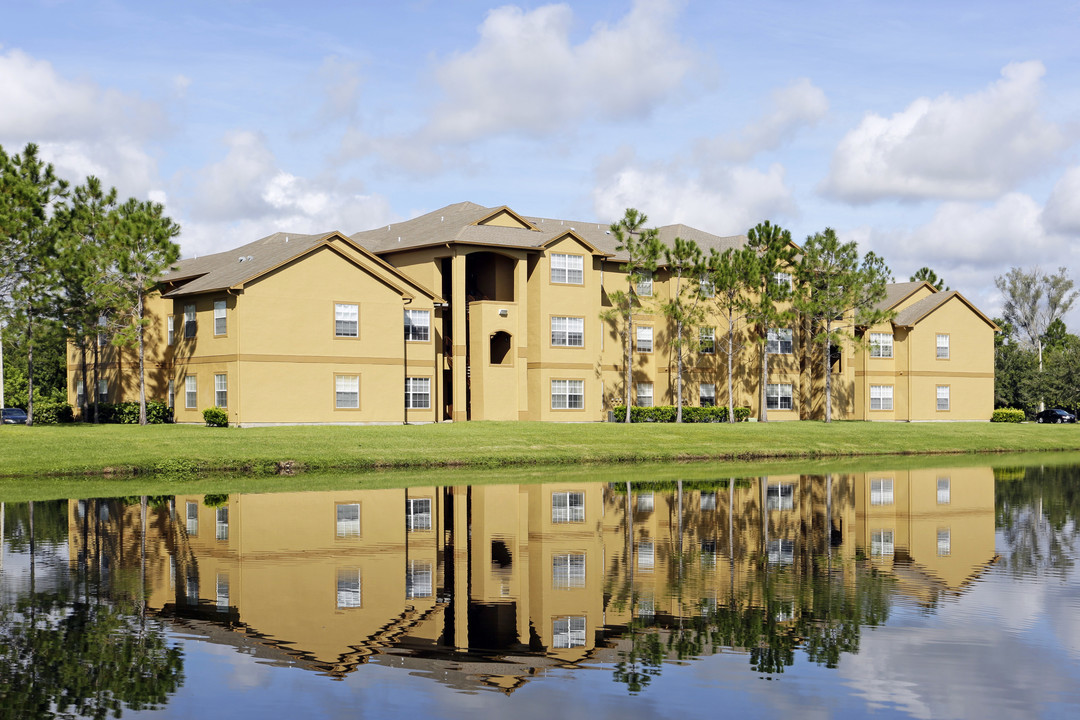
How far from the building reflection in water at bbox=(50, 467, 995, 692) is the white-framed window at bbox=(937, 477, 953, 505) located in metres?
0.47

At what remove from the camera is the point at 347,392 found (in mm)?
54250

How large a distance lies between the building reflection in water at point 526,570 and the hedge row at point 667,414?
3119 cm

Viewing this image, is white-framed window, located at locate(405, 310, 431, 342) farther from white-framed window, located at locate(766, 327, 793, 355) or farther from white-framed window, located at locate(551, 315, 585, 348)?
white-framed window, located at locate(766, 327, 793, 355)

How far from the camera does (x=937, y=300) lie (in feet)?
248

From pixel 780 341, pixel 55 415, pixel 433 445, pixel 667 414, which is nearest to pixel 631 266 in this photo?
pixel 667 414

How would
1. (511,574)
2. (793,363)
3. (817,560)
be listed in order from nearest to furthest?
(511,574), (817,560), (793,363)

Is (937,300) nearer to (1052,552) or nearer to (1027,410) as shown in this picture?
(1027,410)

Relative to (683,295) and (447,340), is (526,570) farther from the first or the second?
(683,295)

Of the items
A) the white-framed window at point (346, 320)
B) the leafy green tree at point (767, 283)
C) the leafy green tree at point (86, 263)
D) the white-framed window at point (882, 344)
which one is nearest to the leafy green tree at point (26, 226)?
the leafy green tree at point (86, 263)

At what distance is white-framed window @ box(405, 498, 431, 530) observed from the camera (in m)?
24.2

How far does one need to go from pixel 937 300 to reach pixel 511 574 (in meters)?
63.7

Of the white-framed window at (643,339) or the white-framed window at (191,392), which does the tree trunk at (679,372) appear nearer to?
the white-framed window at (643,339)

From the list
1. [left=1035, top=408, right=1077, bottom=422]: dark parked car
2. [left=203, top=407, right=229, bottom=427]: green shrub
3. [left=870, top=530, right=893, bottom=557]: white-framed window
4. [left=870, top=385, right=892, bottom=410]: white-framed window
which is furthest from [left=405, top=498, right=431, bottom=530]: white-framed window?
Answer: [left=1035, top=408, right=1077, bottom=422]: dark parked car

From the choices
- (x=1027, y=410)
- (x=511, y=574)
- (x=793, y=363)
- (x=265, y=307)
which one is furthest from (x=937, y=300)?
(x=511, y=574)
